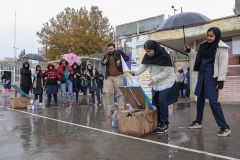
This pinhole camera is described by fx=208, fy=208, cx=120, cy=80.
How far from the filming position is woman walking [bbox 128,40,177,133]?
4.10 m

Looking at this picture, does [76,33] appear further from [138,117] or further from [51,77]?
[138,117]

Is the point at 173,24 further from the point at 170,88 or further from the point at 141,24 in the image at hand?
the point at 141,24

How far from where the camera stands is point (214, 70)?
3.99 meters

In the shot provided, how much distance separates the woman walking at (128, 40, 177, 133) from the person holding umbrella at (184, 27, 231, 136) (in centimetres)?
60

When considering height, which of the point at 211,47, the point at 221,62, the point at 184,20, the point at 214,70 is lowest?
the point at 214,70

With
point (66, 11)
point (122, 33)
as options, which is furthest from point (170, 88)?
point (122, 33)

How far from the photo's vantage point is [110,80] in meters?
5.86

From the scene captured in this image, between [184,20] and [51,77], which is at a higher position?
[184,20]

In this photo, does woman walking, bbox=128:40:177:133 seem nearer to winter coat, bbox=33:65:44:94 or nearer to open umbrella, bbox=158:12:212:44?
open umbrella, bbox=158:12:212:44

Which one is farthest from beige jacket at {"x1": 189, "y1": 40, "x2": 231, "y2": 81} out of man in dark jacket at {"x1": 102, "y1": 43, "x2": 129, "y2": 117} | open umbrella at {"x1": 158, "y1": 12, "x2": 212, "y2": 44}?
man in dark jacket at {"x1": 102, "y1": 43, "x2": 129, "y2": 117}

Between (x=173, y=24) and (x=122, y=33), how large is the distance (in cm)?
4047

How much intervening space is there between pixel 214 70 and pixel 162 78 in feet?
3.26

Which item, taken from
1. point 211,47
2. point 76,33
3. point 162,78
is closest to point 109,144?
point 162,78

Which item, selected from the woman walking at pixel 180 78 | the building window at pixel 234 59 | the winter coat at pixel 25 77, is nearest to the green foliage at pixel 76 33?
the woman walking at pixel 180 78
